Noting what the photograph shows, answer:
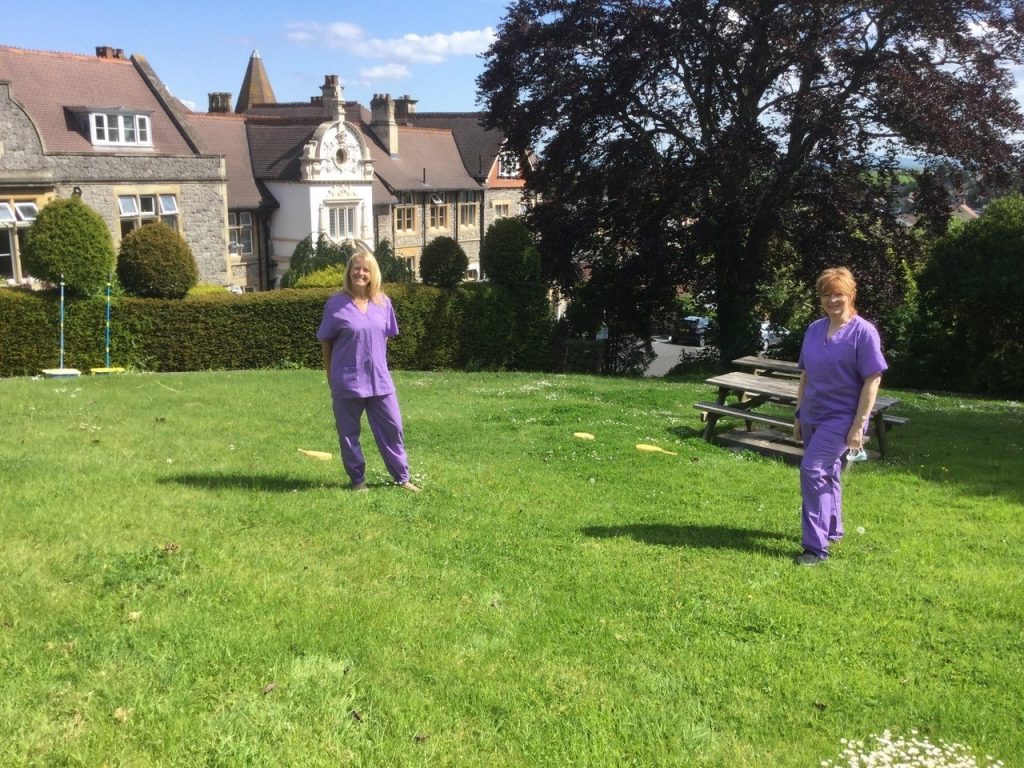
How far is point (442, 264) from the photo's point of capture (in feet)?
79.0

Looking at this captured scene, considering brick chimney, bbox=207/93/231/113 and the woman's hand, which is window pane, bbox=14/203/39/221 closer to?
brick chimney, bbox=207/93/231/113

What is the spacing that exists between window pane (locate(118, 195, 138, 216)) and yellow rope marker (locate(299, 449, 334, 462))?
2761 cm

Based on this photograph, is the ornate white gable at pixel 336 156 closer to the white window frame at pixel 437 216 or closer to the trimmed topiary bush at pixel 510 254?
the white window frame at pixel 437 216

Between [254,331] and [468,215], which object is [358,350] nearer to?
[254,331]

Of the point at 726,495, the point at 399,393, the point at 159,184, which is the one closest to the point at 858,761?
the point at 726,495

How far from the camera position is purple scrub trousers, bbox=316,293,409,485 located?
7.23 metres

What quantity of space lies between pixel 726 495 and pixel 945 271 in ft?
60.6

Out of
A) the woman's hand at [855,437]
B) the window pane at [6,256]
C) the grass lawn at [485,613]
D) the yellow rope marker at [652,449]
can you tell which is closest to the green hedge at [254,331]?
the window pane at [6,256]

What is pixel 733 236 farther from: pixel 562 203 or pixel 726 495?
pixel 726 495

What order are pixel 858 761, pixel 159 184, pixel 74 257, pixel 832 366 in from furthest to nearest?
pixel 159 184 → pixel 74 257 → pixel 832 366 → pixel 858 761

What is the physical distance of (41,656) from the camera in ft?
14.0

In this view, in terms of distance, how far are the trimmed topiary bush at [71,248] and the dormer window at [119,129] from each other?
14.0m

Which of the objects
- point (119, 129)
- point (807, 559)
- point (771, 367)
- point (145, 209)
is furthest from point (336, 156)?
point (807, 559)

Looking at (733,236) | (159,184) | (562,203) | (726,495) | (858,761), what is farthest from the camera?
(159,184)
